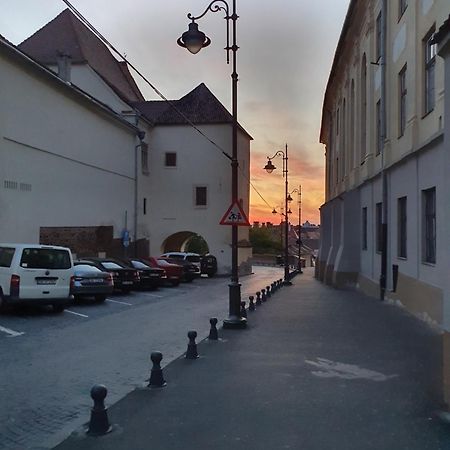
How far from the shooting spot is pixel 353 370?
872cm

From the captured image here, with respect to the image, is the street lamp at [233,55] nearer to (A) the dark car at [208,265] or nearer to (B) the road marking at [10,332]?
(B) the road marking at [10,332]

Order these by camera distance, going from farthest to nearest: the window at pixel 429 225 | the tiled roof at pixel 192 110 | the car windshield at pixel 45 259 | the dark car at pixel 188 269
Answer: the tiled roof at pixel 192 110 < the dark car at pixel 188 269 < the car windshield at pixel 45 259 < the window at pixel 429 225

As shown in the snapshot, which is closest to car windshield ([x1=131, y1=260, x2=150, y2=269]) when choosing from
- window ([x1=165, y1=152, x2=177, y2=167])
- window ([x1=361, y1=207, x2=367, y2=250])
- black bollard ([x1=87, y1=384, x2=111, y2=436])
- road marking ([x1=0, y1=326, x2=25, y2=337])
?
window ([x1=361, y1=207, x2=367, y2=250])

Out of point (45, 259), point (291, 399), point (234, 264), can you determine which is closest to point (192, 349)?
point (291, 399)

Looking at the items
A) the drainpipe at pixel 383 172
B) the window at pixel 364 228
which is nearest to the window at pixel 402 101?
the drainpipe at pixel 383 172

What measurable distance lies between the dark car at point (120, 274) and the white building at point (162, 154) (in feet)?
64.5

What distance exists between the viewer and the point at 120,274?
2550 cm

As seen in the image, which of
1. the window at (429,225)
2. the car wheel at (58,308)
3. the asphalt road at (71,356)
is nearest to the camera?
the asphalt road at (71,356)

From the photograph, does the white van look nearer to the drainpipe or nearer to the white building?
the drainpipe

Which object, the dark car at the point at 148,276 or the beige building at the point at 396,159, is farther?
the dark car at the point at 148,276

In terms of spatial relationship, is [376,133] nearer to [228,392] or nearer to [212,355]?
[212,355]

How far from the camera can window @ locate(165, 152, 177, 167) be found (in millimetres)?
52188

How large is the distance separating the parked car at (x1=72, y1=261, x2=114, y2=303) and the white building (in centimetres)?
2472

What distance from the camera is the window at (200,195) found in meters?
51.6
